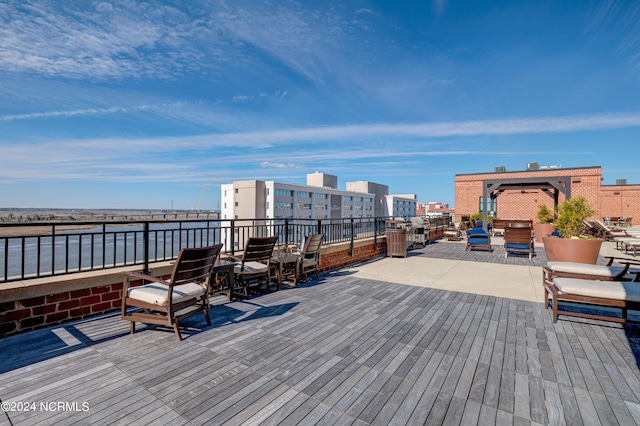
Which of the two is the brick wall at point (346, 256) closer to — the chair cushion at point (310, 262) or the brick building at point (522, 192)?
the chair cushion at point (310, 262)

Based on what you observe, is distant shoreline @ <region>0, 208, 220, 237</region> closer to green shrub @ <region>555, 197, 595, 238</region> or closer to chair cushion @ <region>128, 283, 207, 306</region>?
chair cushion @ <region>128, 283, 207, 306</region>

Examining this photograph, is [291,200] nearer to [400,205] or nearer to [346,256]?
[400,205]

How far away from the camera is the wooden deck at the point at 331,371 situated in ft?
5.79

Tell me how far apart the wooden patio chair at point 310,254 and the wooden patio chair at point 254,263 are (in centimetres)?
79

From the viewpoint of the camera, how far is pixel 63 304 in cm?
321

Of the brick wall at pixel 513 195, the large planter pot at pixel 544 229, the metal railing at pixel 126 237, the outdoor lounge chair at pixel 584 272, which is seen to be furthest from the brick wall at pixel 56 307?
the brick wall at pixel 513 195

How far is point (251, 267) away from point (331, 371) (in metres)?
2.47

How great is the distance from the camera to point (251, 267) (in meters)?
4.38

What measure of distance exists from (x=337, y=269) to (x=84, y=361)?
5.00m

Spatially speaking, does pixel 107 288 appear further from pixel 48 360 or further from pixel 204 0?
pixel 204 0

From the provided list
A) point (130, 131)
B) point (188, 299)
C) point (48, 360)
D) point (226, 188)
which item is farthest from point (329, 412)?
point (226, 188)

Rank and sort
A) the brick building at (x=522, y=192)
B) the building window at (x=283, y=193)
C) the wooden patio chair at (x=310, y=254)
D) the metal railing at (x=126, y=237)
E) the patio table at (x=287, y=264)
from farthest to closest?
the building window at (x=283, y=193)
the brick building at (x=522, y=192)
the wooden patio chair at (x=310, y=254)
the patio table at (x=287, y=264)
the metal railing at (x=126, y=237)

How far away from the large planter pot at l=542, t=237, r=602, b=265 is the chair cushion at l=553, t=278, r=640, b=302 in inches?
89.4

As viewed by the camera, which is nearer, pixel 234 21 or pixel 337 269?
pixel 337 269
